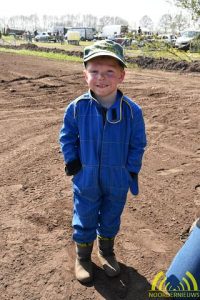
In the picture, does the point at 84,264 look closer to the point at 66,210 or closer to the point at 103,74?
the point at 66,210

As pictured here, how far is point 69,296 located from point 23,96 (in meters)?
7.59

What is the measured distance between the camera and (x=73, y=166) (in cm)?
259

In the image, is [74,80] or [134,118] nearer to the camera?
[134,118]

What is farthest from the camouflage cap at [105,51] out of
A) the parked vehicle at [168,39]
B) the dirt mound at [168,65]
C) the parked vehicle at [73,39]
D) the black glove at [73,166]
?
the parked vehicle at [73,39]

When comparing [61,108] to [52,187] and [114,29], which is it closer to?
[52,187]

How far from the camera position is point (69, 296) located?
2.62 m

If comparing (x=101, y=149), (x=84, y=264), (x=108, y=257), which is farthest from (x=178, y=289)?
(x=101, y=149)

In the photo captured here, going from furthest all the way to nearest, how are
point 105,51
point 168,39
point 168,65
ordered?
point 168,65 < point 168,39 < point 105,51

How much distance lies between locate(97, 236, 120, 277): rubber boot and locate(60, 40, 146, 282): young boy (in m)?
0.23

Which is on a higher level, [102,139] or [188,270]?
[102,139]

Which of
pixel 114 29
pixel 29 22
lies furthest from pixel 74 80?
pixel 29 22

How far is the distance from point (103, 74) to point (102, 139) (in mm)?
434

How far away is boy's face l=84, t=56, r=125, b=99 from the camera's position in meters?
2.43

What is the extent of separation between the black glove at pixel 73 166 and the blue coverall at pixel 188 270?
92 centimetres
